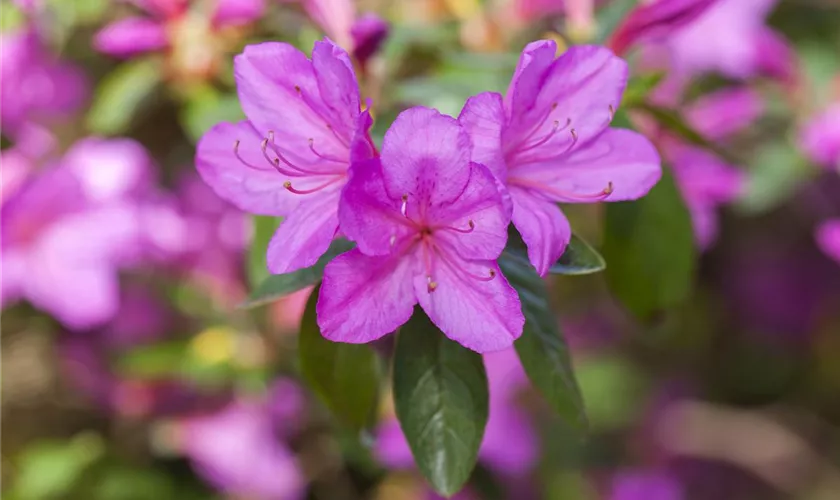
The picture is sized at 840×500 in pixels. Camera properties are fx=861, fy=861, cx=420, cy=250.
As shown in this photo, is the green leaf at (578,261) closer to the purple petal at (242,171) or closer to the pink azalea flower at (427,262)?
the pink azalea flower at (427,262)

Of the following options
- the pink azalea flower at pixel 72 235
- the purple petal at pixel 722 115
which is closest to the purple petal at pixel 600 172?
the purple petal at pixel 722 115

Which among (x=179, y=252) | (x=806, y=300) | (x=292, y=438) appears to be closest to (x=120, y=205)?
(x=179, y=252)

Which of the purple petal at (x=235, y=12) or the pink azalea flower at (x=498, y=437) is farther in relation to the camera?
the pink azalea flower at (x=498, y=437)

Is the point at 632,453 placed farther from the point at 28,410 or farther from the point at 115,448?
the point at 28,410

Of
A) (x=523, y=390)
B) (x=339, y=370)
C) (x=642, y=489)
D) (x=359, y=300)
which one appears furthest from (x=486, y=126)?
(x=523, y=390)

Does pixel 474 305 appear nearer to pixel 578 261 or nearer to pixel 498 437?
pixel 578 261

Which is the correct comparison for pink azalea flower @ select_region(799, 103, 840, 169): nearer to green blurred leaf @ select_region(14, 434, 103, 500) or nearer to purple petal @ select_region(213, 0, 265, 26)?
purple petal @ select_region(213, 0, 265, 26)
